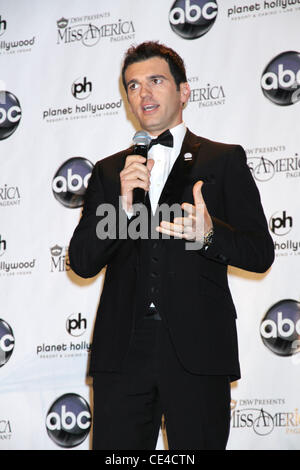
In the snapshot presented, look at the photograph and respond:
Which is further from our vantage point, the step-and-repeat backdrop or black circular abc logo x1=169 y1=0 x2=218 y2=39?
black circular abc logo x1=169 y1=0 x2=218 y2=39

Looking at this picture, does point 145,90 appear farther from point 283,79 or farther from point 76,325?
point 76,325

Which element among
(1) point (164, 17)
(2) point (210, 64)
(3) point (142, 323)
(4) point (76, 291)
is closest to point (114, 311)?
(3) point (142, 323)

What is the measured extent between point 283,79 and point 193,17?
0.72 m

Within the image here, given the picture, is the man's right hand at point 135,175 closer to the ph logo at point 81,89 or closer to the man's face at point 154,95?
the man's face at point 154,95

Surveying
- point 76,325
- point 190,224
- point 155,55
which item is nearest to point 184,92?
point 155,55

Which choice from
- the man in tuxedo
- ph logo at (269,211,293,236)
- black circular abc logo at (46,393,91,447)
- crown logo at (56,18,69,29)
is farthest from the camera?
crown logo at (56,18,69,29)

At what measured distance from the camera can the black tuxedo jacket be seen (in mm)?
2164

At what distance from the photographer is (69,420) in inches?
156

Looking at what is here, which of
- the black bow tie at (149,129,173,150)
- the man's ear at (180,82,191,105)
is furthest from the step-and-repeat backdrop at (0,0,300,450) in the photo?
the black bow tie at (149,129,173,150)

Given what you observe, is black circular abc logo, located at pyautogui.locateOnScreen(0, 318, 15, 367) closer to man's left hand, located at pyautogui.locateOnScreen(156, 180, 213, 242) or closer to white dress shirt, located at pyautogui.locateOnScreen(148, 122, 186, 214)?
white dress shirt, located at pyautogui.locateOnScreen(148, 122, 186, 214)

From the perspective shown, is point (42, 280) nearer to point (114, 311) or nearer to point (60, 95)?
point (60, 95)

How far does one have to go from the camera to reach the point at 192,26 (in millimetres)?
4062

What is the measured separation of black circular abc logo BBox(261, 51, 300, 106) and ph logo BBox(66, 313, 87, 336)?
5.79 ft

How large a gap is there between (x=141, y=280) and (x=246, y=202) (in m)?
0.47
